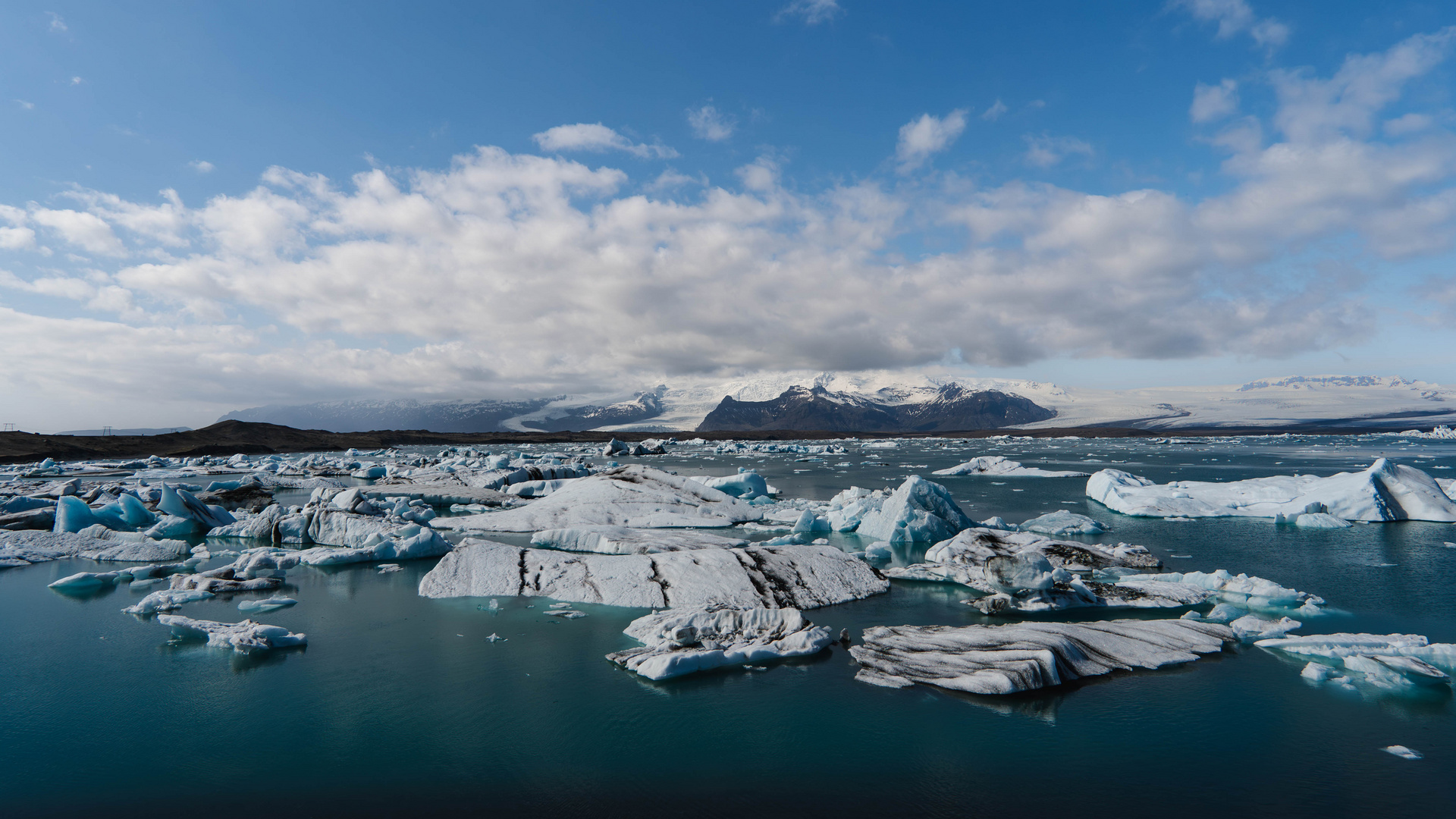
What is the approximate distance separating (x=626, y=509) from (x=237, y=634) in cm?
797

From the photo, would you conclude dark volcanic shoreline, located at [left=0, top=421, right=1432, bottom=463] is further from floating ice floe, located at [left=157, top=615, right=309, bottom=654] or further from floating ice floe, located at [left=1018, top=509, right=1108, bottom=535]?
floating ice floe, located at [left=1018, top=509, right=1108, bottom=535]

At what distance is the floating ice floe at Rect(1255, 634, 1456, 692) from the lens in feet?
17.6

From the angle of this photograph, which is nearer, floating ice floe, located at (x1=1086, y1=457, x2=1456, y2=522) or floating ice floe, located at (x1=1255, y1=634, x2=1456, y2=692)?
floating ice floe, located at (x1=1255, y1=634, x2=1456, y2=692)

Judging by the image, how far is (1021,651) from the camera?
5625 mm

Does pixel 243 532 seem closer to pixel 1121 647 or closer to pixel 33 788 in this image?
pixel 33 788

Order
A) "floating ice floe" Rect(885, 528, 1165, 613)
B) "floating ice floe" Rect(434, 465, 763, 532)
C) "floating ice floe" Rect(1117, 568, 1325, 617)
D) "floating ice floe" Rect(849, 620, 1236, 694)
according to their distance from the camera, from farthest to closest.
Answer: "floating ice floe" Rect(434, 465, 763, 532) → "floating ice floe" Rect(885, 528, 1165, 613) → "floating ice floe" Rect(1117, 568, 1325, 617) → "floating ice floe" Rect(849, 620, 1236, 694)

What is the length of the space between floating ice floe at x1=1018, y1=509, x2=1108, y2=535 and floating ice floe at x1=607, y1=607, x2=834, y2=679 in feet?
25.3

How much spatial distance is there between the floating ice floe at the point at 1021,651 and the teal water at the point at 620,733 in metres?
0.17

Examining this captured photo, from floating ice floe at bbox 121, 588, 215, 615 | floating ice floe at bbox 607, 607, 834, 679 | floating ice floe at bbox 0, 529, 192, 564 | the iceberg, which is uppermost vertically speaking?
floating ice floe at bbox 0, 529, 192, 564

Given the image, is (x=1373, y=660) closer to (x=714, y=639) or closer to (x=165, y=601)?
(x=714, y=639)

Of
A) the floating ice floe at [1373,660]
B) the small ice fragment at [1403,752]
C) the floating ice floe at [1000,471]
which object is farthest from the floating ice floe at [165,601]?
the floating ice floe at [1000,471]

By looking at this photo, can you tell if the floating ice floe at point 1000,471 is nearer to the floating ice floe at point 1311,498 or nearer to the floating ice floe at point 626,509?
the floating ice floe at point 1311,498

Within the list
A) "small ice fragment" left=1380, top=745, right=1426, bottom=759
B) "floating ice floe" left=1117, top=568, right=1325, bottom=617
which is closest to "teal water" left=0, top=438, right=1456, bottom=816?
"small ice fragment" left=1380, top=745, right=1426, bottom=759

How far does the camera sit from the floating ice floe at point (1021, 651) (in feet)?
17.4
